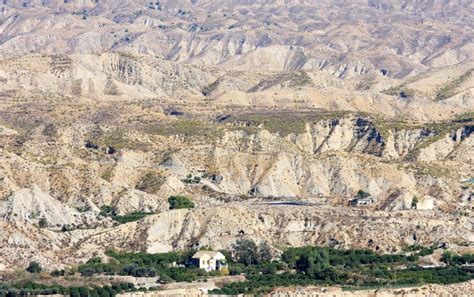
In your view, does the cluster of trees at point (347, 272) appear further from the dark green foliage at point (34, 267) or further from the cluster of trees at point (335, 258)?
the dark green foliage at point (34, 267)

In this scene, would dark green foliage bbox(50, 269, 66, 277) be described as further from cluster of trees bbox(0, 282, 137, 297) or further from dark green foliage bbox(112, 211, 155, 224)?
dark green foliage bbox(112, 211, 155, 224)

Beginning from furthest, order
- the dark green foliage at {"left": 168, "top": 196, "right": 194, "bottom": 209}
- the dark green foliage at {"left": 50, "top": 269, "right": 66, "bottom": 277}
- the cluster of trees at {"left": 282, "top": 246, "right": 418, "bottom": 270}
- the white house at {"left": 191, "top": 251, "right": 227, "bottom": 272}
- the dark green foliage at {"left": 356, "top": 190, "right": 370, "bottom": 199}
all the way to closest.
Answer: the dark green foliage at {"left": 356, "top": 190, "right": 370, "bottom": 199}
the dark green foliage at {"left": 168, "top": 196, "right": 194, "bottom": 209}
the cluster of trees at {"left": 282, "top": 246, "right": 418, "bottom": 270}
the white house at {"left": 191, "top": 251, "right": 227, "bottom": 272}
the dark green foliage at {"left": 50, "top": 269, "right": 66, "bottom": 277}

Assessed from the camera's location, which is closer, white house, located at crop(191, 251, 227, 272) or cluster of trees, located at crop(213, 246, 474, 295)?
cluster of trees, located at crop(213, 246, 474, 295)

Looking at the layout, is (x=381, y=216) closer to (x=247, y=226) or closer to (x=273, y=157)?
(x=247, y=226)

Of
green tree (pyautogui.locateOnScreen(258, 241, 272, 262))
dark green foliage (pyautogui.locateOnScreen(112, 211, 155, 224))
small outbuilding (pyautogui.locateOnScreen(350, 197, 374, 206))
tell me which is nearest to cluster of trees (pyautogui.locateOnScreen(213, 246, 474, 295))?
green tree (pyautogui.locateOnScreen(258, 241, 272, 262))

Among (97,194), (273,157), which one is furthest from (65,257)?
(273,157)

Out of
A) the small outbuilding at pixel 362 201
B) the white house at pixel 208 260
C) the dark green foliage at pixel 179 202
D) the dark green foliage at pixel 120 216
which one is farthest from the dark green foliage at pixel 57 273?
the small outbuilding at pixel 362 201

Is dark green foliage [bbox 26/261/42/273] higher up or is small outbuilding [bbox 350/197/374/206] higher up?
small outbuilding [bbox 350/197/374/206]
